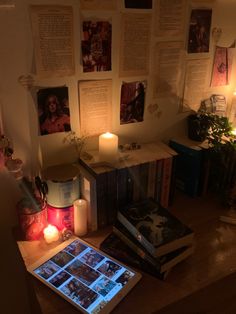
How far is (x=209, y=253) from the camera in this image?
3.46ft

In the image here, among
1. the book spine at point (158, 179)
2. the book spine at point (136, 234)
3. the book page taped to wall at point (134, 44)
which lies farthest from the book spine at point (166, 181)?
the book page taped to wall at point (134, 44)

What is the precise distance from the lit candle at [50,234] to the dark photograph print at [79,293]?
19 cm

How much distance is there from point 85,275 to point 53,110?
21.0 inches

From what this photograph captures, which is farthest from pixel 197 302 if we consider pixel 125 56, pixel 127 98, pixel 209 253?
pixel 125 56

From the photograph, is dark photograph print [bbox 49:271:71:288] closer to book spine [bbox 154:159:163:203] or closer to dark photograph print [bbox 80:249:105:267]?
dark photograph print [bbox 80:249:105:267]

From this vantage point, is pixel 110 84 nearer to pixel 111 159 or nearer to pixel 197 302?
pixel 111 159

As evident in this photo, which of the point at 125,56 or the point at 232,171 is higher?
the point at 125,56

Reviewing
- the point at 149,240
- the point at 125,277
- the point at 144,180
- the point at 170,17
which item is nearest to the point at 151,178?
the point at 144,180

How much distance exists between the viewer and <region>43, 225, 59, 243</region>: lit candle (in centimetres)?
106

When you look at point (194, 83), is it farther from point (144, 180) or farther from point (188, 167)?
point (144, 180)

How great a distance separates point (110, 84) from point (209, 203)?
24.2 inches

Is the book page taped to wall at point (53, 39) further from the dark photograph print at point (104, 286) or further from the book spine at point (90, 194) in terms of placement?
the dark photograph print at point (104, 286)

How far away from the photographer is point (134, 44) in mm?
1145

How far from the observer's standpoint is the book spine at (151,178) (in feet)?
3.82
